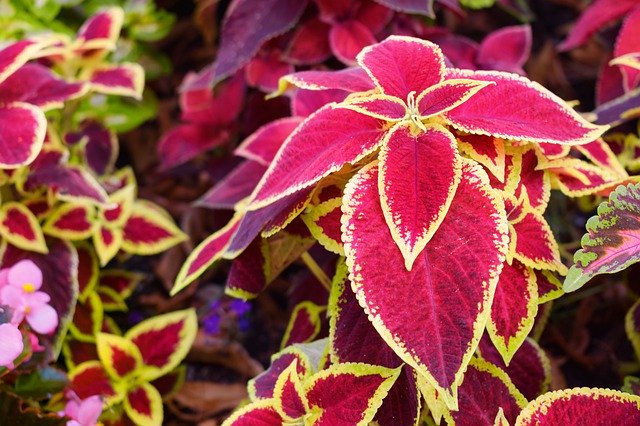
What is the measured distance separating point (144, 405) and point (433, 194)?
63cm

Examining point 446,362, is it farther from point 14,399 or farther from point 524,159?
point 14,399

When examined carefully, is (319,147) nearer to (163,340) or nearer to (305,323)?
(305,323)

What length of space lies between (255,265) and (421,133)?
284 millimetres

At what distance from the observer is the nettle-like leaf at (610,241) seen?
30.6 inches

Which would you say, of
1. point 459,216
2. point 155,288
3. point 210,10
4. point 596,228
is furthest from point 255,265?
point 210,10

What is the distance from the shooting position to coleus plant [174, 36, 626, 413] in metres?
A: 0.75

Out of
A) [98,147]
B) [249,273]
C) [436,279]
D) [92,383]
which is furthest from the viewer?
[98,147]

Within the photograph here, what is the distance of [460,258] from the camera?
2.55 ft

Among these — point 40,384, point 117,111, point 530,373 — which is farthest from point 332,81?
point 117,111

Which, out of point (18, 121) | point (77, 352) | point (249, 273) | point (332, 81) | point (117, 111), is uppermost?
point (332, 81)

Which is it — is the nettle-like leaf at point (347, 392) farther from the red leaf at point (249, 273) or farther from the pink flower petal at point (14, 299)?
the pink flower petal at point (14, 299)

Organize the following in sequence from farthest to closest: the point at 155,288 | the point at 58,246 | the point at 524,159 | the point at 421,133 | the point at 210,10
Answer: the point at 210,10 < the point at 155,288 < the point at 58,246 < the point at 524,159 < the point at 421,133

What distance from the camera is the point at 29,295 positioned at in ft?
3.54

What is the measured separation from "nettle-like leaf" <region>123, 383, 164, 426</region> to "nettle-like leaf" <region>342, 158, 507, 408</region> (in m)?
0.56
